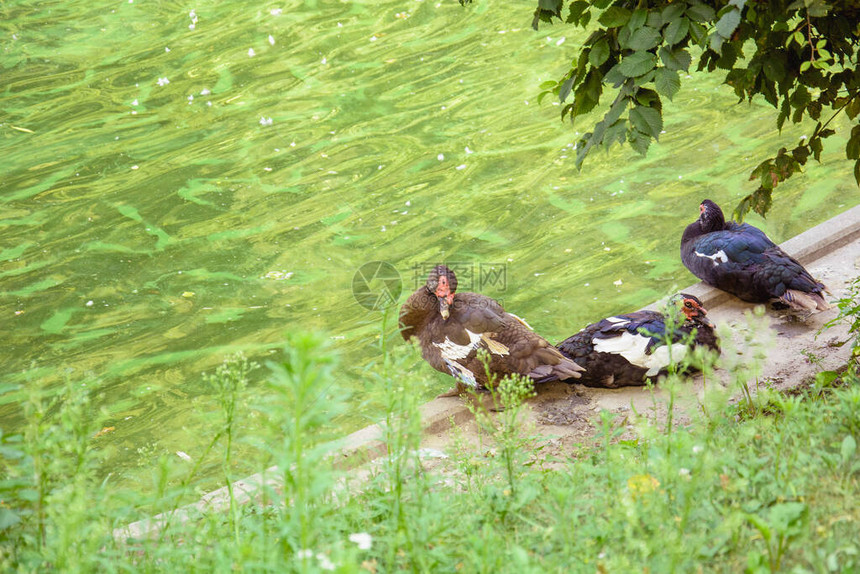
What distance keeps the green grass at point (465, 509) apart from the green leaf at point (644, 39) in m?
1.33

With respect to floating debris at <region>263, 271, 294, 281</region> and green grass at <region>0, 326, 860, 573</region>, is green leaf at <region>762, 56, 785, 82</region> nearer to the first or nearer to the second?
green grass at <region>0, 326, 860, 573</region>

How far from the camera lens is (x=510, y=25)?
11258 millimetres

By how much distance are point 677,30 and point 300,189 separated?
5409 millimetres

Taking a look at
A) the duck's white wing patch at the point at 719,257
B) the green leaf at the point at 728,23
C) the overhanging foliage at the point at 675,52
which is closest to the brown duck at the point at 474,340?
the duck's white wing patch at the point at 719,257

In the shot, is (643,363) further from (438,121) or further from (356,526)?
(438,121)

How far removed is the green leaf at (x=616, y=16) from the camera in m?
3.23

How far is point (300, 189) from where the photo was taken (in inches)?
317

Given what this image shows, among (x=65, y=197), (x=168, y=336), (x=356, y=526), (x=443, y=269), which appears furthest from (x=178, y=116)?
(x=356, y=526)

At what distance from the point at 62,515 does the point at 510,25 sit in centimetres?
1025

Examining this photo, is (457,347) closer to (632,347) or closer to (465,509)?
(632,347)

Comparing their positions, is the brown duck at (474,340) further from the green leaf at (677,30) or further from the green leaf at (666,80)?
the green leaf at (677,30)

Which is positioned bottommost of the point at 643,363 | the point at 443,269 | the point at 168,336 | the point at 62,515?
the point at 168,336

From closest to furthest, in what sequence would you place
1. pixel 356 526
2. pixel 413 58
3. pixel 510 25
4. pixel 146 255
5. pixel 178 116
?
pixel 356 526 < pixel 146 255 < pixel 178 116 < pixel 413 58 < pixel 510 25

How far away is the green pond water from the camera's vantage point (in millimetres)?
6105
